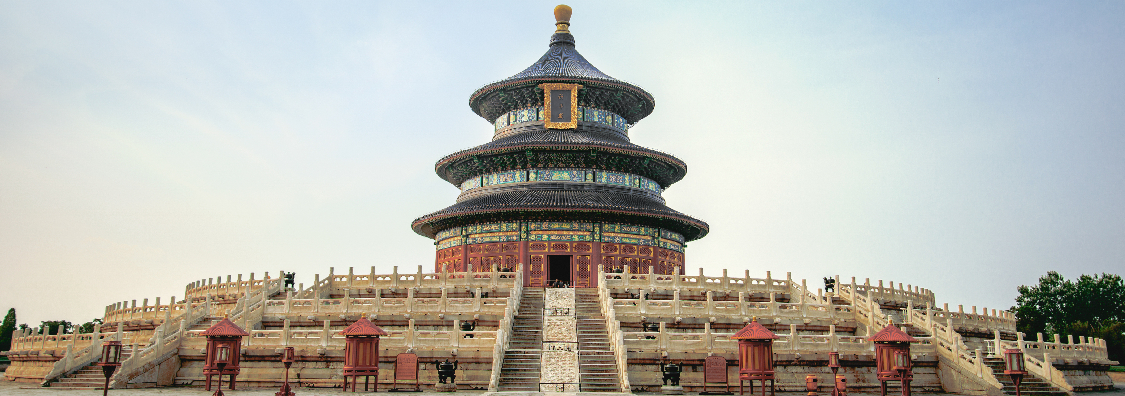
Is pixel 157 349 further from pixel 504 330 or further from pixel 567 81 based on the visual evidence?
pixel 567 81

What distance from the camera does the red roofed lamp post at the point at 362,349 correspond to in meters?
25.4

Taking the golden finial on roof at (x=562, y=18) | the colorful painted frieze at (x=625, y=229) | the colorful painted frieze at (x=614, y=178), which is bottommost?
the colorful painted frieze at (x=625, y=229)

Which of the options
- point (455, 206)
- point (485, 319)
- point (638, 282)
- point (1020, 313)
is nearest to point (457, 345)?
point (485, 319)

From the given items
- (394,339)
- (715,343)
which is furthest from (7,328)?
(715,343)

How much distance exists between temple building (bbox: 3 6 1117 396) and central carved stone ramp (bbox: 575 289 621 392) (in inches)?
3.2

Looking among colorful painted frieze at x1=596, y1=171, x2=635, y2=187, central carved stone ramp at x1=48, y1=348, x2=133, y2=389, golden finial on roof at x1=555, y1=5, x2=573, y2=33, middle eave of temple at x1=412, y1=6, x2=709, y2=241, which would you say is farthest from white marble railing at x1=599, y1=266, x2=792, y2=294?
golden finial on roof at x1=555, y1=5, x2=573, y2=33

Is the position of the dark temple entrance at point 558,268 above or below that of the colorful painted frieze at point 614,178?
below

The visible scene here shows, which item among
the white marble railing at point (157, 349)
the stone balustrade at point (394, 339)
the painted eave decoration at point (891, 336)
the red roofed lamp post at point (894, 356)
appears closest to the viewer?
the painted eave decoration at point (891, 336)

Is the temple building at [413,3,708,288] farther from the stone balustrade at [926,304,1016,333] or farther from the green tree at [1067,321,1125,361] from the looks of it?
the green tree at [1067,321,1125,361]

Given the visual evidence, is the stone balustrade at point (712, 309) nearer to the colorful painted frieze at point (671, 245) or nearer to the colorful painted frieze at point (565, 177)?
the colorful painted frieze at point (671, 245)

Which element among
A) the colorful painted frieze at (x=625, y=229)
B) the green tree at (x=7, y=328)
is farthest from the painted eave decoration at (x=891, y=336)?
the green tree at (x=7, y=328)

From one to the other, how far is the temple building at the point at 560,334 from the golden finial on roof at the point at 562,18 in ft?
52.4

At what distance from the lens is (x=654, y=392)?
2650 cm

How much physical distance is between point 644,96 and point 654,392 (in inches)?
1216
